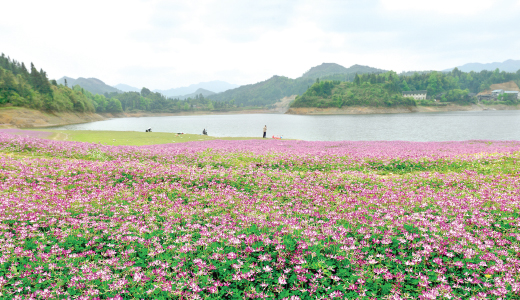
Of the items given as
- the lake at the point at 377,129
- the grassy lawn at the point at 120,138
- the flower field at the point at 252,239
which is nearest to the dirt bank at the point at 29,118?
the lake at the point at 377,129

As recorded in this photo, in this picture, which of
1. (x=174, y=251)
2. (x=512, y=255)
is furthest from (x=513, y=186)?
(x=174, y=251)

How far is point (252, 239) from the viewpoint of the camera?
19.6ft

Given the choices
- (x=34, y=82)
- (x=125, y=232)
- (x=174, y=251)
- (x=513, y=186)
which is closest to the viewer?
(x=174, y=251)

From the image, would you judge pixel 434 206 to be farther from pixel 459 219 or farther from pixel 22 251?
pixel 22 251

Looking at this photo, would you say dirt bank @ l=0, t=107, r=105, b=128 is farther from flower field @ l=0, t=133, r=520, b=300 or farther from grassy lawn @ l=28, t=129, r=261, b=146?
flower field @ l=0, t=133, r=520, b=300

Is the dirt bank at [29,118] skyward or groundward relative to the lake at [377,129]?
skyward

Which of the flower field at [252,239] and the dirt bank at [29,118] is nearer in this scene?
the flower field at [252,239]

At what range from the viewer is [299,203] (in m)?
9.22

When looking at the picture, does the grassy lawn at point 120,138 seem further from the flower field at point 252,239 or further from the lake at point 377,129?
the lake at point 377,129

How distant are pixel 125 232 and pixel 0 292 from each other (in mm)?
2345

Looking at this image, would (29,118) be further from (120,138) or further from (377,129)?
(377,129)

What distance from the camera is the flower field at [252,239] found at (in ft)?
15.3

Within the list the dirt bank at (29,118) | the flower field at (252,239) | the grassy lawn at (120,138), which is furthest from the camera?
the dirt bank at (29,118)

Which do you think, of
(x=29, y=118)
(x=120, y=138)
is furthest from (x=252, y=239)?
(x=29, y=118)
